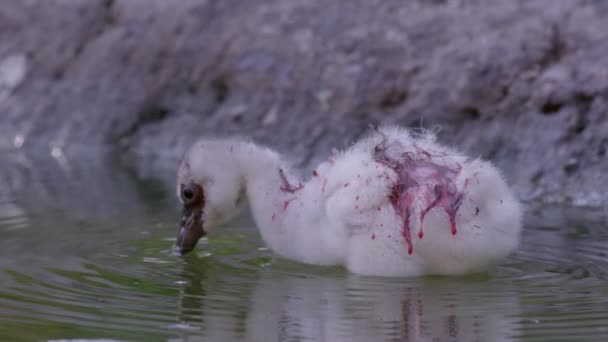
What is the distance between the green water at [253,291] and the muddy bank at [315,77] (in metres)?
1.45

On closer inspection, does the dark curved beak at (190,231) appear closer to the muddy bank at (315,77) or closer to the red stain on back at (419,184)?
the red stain on back at (419,184)

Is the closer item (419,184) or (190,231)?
(419,184)

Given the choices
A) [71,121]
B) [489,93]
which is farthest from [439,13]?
[71,121]

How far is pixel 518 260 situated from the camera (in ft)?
21.3

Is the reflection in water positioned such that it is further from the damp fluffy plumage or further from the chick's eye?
the chick's eye

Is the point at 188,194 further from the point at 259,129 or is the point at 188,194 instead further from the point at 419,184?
the point at 259,129

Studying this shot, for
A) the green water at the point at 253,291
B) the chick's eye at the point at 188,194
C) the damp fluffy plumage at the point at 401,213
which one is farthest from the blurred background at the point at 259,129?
the chick's eye at the point at 188,194

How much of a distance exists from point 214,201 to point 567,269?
2.11m

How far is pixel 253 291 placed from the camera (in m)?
Result: 5.63

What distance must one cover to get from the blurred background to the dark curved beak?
0.12 m

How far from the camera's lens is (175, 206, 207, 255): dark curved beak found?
6.86 meters

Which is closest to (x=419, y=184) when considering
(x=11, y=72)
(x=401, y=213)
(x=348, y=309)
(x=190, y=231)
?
(x=401, y=213)

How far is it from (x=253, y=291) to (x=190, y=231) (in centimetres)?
140

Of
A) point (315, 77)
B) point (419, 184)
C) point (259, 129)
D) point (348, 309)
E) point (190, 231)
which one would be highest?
point (315, 77)
